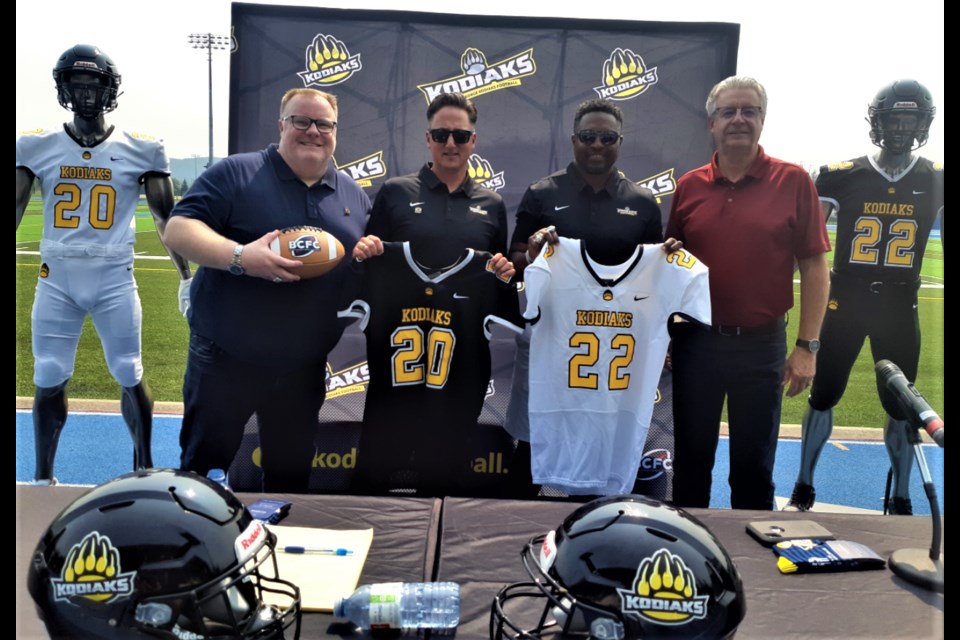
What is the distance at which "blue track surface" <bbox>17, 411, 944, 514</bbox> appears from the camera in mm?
4188

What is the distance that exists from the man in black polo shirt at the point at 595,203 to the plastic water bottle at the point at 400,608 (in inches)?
66.6

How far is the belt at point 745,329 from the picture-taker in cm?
278

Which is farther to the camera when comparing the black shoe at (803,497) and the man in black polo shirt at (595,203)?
the black shoe at (803,497)

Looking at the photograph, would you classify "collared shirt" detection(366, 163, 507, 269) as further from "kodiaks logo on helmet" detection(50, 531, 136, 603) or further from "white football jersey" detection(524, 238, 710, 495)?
"kodiaks logo on helmet" detection(50, 531, 136, 603)

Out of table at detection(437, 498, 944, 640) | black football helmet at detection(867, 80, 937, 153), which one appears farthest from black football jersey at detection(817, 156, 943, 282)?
table at detection(437, 498, 944, 640)

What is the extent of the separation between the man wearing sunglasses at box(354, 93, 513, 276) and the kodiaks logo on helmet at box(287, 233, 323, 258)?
0.44 m

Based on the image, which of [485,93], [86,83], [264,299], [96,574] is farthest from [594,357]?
[86,83]

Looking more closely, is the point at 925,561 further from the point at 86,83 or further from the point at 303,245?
the point at 86,83

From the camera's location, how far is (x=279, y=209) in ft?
8.34

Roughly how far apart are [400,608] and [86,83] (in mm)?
3254

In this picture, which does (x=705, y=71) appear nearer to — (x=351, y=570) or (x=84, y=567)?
(x=351, y=570)

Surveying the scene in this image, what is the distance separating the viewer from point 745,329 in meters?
2.77

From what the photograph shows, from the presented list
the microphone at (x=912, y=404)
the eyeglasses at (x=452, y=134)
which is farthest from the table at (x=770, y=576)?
the eyeglasses at (x=452, y=134)

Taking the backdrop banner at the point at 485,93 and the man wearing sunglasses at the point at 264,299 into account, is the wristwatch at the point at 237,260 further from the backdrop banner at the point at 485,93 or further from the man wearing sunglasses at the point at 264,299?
the backdrop banner at the point at 485,93
